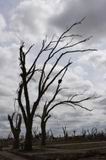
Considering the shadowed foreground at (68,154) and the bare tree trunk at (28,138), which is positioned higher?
the bare tree trunk at (28,138)

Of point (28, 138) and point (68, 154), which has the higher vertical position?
point (28, 138)

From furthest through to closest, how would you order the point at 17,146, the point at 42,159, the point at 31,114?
the point at 17,146
the point at 31,114
the point at 42,159

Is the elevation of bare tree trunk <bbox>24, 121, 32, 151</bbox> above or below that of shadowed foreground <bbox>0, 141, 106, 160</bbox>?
above

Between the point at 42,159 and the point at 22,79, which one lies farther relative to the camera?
the point at 22,79

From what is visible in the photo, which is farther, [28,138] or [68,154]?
[28,138]

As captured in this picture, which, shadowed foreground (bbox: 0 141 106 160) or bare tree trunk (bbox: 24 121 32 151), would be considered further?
bare tree trunk (bbox: 24 121 32 151)

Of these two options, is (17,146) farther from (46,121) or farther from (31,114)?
(31,114)

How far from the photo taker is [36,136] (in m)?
75.5

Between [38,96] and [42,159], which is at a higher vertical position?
[38,96]

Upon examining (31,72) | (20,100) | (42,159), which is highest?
(31,72)

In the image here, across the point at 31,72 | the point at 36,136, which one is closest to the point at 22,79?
the point at 31,72

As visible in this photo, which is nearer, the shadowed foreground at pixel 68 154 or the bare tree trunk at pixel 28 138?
the shadowed foreground at pixel 68 154

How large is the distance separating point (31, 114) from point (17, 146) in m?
14.0

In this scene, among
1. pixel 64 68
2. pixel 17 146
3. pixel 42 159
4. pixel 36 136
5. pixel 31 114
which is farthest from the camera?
pixel 36 136
